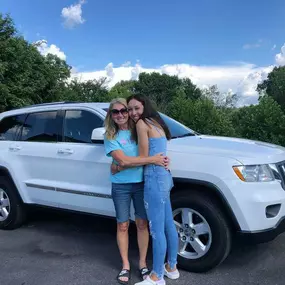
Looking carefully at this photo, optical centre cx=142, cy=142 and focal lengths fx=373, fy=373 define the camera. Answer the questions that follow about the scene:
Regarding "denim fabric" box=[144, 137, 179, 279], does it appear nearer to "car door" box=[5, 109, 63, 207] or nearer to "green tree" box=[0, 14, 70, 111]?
"car door" box=[5, 109, 63, 207]

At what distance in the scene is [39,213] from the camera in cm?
609

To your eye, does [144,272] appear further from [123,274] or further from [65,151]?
[65,151]

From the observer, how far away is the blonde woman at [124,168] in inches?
132

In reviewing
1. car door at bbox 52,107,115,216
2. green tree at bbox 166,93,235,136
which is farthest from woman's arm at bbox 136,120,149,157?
green tree at bbox 166,93,235,136

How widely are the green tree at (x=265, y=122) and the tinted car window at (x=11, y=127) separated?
575 cm

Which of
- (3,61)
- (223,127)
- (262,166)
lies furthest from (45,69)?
(262,166)

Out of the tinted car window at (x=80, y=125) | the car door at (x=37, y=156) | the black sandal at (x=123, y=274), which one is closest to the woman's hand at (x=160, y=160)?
the black sandal at (x=123, y=274)

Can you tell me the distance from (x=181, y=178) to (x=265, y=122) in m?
5.90

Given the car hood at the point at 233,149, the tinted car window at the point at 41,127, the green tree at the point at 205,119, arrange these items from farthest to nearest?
the green tree at the point at 205,119
the tinted car window at the point at 41,127
the car hood at the point at 233,149

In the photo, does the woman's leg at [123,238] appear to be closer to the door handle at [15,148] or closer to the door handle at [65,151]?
the door handle at [65,151]

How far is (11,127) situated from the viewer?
533 centimetres

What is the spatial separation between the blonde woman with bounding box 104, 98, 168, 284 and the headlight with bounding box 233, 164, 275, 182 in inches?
27.2

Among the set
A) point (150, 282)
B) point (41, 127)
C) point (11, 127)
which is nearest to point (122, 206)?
point (150, 282)

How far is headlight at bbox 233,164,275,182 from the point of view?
3381 mm
